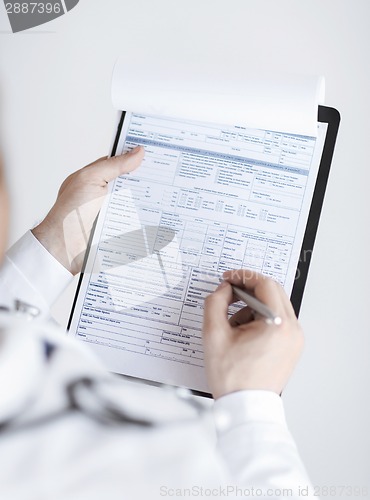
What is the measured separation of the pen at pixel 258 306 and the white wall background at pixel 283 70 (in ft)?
0.95

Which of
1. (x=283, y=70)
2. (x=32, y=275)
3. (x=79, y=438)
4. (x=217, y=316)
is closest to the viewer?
(x=79, y=438)

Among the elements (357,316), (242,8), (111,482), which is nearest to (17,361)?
(111,482)

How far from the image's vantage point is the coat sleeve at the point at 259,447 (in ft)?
1.31

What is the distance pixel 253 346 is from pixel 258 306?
40 millimetres

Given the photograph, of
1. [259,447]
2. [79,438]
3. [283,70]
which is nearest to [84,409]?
[79,438]

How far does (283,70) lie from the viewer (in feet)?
2.73

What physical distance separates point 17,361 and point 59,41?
722mm

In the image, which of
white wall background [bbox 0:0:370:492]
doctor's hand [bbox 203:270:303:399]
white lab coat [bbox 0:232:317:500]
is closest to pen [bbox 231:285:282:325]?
doctor's hand [bbox 203:270:303:399]

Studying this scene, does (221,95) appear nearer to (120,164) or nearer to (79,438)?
(120,164)

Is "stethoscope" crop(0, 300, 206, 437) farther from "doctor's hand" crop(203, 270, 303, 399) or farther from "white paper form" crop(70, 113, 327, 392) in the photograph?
"white paper form" crop(70, 113, 327, 392)

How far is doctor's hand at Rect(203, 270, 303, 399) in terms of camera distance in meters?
0.48

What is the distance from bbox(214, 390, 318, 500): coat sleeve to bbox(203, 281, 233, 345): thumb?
0.06 meters

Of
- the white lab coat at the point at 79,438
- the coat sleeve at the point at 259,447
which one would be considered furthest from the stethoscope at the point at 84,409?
the coat sleeve at the point at 259,447

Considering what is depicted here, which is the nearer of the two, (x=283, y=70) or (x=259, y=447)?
(x=259, y=447)
